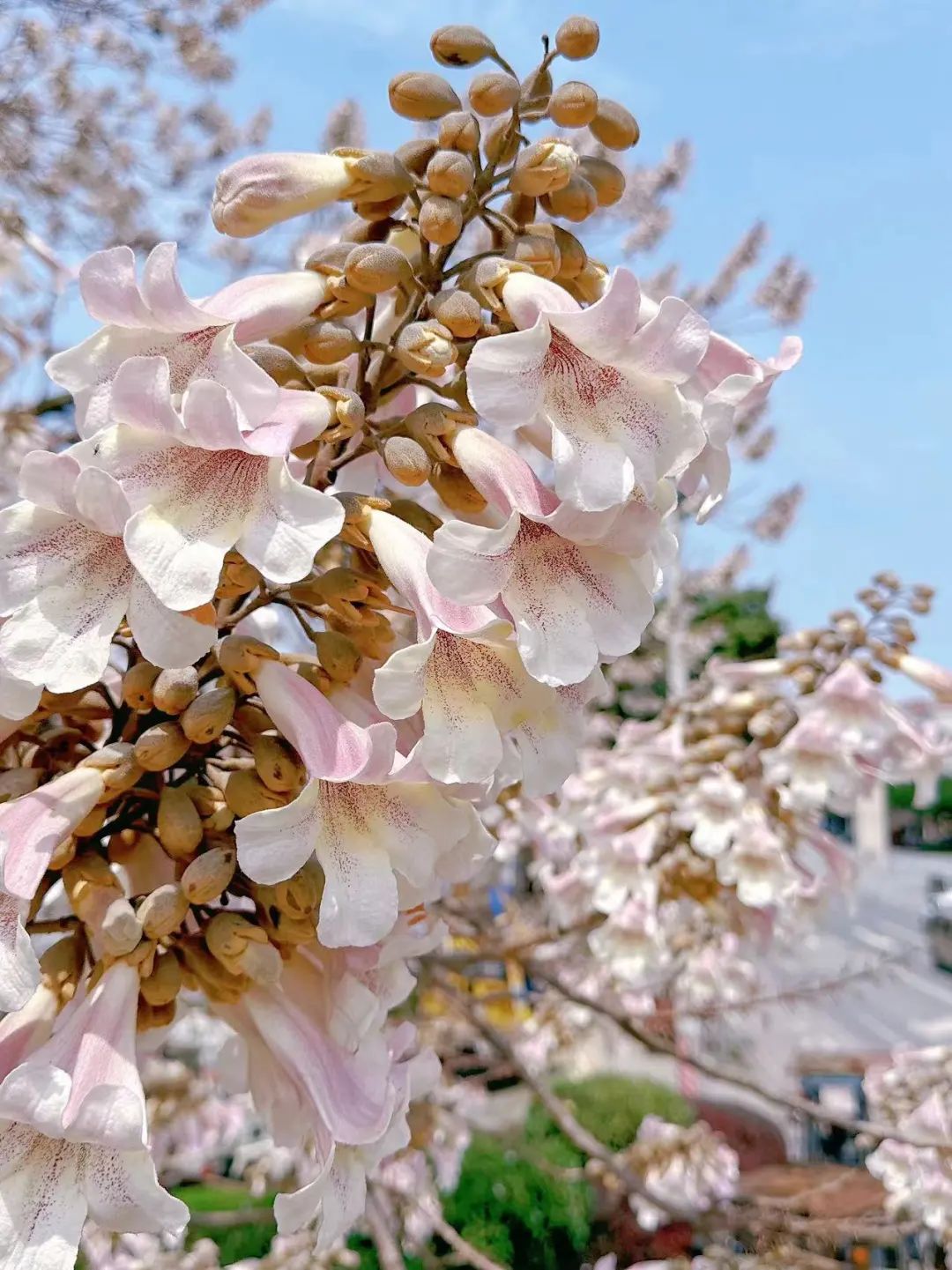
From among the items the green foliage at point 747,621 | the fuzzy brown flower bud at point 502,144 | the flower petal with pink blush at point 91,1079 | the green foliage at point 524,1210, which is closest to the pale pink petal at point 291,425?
the fuzzy brown flower bud at point 502,144

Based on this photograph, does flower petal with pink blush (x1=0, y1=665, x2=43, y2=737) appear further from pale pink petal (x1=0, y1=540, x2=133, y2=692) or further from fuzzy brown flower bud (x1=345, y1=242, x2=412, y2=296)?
fuzzy brown flower bud (x1=345, y1=242, x2=412, y2=296)

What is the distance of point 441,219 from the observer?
0.85 metres

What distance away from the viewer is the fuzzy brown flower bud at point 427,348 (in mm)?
805

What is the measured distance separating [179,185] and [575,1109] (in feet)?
21.4

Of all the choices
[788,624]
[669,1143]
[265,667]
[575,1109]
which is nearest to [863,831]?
[788,624]

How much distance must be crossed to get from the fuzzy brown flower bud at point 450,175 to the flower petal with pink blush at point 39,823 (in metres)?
0.54

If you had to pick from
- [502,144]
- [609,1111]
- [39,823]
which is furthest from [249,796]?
[609,1111]

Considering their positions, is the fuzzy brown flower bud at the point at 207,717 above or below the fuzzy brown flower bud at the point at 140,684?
above

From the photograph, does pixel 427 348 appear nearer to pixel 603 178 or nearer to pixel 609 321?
pixel 609 321

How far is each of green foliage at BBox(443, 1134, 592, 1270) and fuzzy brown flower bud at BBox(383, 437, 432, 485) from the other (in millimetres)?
6202

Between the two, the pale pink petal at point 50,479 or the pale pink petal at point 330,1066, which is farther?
the pale pink petal at point 330,1066

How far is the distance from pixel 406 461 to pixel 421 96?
0.36m

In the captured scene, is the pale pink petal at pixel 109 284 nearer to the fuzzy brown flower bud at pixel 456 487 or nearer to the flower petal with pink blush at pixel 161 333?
the flower petal with pink blush at pixel 161 333

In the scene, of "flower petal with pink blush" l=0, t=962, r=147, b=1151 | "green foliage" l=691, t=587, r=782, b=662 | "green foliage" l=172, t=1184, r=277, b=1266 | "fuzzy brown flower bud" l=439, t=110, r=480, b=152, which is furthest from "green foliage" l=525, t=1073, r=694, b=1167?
"green foliage" l=691, t=587, r=782, b=662
